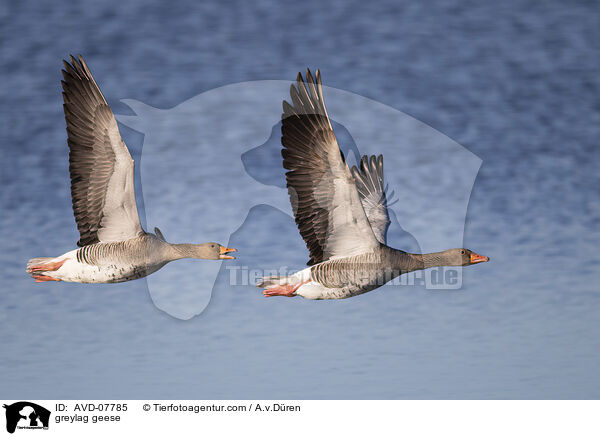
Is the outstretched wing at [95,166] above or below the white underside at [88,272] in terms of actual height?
above

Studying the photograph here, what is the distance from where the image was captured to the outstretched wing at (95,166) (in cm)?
766

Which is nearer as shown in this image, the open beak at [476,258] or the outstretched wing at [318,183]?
the outstretched wing at [318,183]

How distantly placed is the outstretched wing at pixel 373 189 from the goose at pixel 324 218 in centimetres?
118

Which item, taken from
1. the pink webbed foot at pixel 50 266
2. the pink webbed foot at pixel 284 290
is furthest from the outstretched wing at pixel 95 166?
the pink webbed foot at pixel 284 290

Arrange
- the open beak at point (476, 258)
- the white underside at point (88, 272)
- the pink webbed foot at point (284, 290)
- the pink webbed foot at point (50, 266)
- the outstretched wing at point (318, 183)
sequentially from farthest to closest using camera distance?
the open beak at point (476, 258) < the pink webbed foot at point (50, 266) < the white underside at point (88, 272) < the pink webbed foot at point (284, 290) < the outstretched wing at point (318, 183)

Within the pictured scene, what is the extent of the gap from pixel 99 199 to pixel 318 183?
88.5 inches

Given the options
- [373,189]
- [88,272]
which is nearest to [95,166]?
[88,272]

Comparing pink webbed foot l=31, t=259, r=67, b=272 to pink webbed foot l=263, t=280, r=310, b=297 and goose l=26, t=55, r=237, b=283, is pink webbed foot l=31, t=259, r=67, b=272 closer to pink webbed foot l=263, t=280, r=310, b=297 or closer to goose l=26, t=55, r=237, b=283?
goose l=26, t=55, r=237, b=283

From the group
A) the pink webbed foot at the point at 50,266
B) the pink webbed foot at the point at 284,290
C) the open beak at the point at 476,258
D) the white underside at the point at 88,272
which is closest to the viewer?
the pink webbed foot at the point at 284,290

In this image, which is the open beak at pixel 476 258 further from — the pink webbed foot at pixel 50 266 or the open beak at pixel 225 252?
the pink webbed foot at pixel 50 266

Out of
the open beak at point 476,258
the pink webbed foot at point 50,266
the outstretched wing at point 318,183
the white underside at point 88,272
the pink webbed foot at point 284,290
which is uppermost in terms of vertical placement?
the outstretched wing at point 318,183

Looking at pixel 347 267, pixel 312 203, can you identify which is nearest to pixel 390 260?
pixel 347 267

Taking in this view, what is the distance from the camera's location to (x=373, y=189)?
372 inches

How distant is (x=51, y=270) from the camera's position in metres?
7.94
